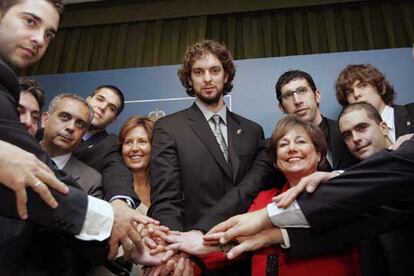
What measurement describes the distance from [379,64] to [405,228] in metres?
1.84

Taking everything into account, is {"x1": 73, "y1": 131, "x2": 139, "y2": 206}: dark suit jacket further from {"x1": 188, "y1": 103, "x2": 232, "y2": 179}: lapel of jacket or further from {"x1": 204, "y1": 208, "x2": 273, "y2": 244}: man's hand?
{"x1": 204, "y1": 208, "x2": 273, "y2": 244}: man's hand

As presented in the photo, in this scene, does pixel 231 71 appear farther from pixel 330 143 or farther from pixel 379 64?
pixel 379 64

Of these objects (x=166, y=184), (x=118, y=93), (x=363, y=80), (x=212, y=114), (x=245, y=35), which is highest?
(x=245, y=35)

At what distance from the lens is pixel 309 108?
8.33 ft

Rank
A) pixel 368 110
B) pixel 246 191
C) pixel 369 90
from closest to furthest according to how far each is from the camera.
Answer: pixel 246 191
pixel 368 110
pixel 369 90

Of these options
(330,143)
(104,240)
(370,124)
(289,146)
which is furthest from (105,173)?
(370,124)

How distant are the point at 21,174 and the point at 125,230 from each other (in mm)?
550

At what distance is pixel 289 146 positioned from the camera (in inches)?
73.5

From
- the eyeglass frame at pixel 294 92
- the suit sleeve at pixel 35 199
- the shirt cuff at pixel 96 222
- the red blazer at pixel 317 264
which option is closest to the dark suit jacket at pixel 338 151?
the eyeglass frame at pixel 294 92

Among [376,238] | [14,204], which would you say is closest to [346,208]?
[376,238]

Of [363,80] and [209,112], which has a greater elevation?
[363,80]

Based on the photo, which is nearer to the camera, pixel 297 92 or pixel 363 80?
pixel 297 92

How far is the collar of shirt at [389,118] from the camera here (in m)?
2.49

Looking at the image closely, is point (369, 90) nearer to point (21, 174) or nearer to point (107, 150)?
point (107, 150)
